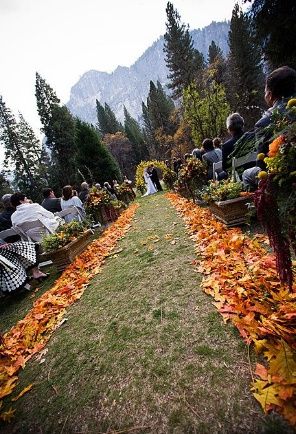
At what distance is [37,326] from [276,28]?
1156 centimetres

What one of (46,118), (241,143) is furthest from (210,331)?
(46,118)

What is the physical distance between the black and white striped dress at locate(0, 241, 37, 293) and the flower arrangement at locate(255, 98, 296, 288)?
4054mm

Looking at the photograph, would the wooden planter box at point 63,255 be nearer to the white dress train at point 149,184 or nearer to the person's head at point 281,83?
the person's head at point 281,83

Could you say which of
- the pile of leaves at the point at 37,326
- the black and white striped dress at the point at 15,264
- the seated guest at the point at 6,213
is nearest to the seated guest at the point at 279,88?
the pile of leaves at the point at 37,326

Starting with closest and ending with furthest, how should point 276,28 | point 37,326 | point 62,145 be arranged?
point 37,326, point 276,28, point 62,145

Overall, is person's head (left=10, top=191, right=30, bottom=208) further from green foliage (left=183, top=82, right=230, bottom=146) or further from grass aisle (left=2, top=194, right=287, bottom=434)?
green foliage (left=183, top=82, right=230, bottom=146)

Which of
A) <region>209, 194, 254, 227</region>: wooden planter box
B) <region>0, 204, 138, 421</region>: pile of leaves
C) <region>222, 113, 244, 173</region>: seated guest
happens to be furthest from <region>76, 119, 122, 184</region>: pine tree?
<region>209, 194, 254, 227</region>: wooden planter box

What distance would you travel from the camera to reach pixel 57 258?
18.0 ft

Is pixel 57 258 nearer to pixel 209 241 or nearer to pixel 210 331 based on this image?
pixel 209 241

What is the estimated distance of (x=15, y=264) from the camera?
4758mm

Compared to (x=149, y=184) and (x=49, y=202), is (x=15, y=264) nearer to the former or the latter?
(x=49, y=202)

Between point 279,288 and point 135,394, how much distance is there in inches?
55.8

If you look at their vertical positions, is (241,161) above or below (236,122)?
below

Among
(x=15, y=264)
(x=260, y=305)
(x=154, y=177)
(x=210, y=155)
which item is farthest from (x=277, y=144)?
(x=154, y=177)
